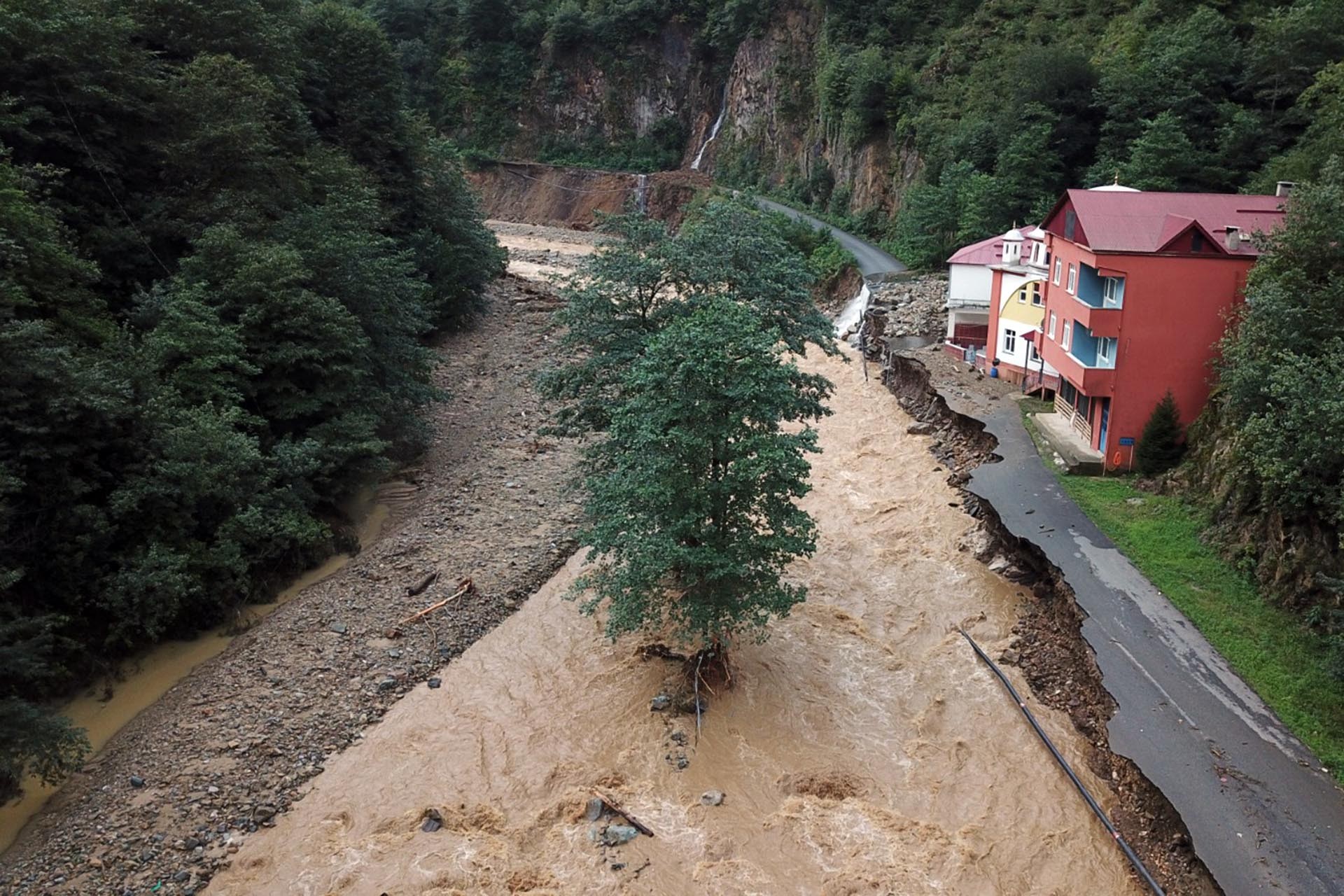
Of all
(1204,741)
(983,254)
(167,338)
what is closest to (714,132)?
(983,254)

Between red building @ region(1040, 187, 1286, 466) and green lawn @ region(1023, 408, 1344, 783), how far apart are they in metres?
2.27

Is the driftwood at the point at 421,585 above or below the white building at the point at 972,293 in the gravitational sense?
below

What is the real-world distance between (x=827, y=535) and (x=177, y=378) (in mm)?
15734

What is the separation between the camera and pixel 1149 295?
22.5 meters

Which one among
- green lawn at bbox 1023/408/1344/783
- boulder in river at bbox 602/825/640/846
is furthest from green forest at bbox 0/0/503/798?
green lawn at bbox 1023/408/1344/783

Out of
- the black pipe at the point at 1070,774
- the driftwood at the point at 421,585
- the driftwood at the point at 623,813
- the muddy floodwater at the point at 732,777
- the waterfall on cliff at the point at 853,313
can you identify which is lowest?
the muddy floodwater at the point at 732,777

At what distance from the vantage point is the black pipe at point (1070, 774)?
38.9 feet

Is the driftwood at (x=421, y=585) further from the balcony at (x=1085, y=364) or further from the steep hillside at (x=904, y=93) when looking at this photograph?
the steep hillside at (x=904, y=93)

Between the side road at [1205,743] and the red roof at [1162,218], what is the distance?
325 inches

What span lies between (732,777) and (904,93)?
54620mm

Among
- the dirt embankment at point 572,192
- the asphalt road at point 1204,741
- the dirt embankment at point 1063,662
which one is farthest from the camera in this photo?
the dirt embankment at point 572,192

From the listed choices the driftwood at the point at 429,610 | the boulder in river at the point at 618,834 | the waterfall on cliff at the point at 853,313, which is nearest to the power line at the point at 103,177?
the driftwood at the point at 429,610

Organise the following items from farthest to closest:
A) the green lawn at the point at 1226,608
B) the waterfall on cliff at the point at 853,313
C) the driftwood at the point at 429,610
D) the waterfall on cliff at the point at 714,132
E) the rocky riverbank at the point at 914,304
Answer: the waterfall on cliff at the point at 714,132, the waterfall on cliff at the point at 853,313, the rocky riverbank at the point at 914,304, the driftwood at the point at 429,610, the green lawn at the point at 1226,608

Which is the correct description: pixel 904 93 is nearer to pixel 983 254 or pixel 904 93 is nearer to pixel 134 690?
pixel 983 254
